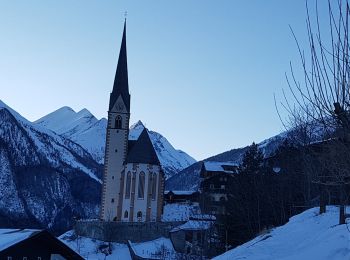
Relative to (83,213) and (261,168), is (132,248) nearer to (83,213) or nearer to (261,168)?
(261,168)

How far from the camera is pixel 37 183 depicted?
144 metres

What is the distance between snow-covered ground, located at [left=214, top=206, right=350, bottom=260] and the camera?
1023cm

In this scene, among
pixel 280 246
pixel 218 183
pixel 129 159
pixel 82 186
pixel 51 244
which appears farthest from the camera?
pixel 82 186

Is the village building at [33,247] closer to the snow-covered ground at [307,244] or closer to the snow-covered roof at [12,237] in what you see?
the snow-covered roof at [12,237]

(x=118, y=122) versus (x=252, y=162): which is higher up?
(x=118, y=122)

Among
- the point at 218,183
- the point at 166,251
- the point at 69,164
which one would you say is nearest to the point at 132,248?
the point at 166,251

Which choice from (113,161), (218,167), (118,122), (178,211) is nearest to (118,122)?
(118,122)

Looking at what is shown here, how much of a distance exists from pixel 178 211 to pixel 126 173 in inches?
362

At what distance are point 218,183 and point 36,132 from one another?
5106 inches

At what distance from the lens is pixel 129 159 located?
194 ft

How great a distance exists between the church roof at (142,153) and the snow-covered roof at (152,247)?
10.8 meters

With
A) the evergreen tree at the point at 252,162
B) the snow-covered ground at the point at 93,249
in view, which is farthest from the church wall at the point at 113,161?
the evergreen tree at the point at 252,162

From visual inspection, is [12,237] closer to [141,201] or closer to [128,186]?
[141,201]

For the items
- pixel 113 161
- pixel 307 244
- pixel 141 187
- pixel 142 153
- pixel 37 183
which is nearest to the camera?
pixel 307 244
